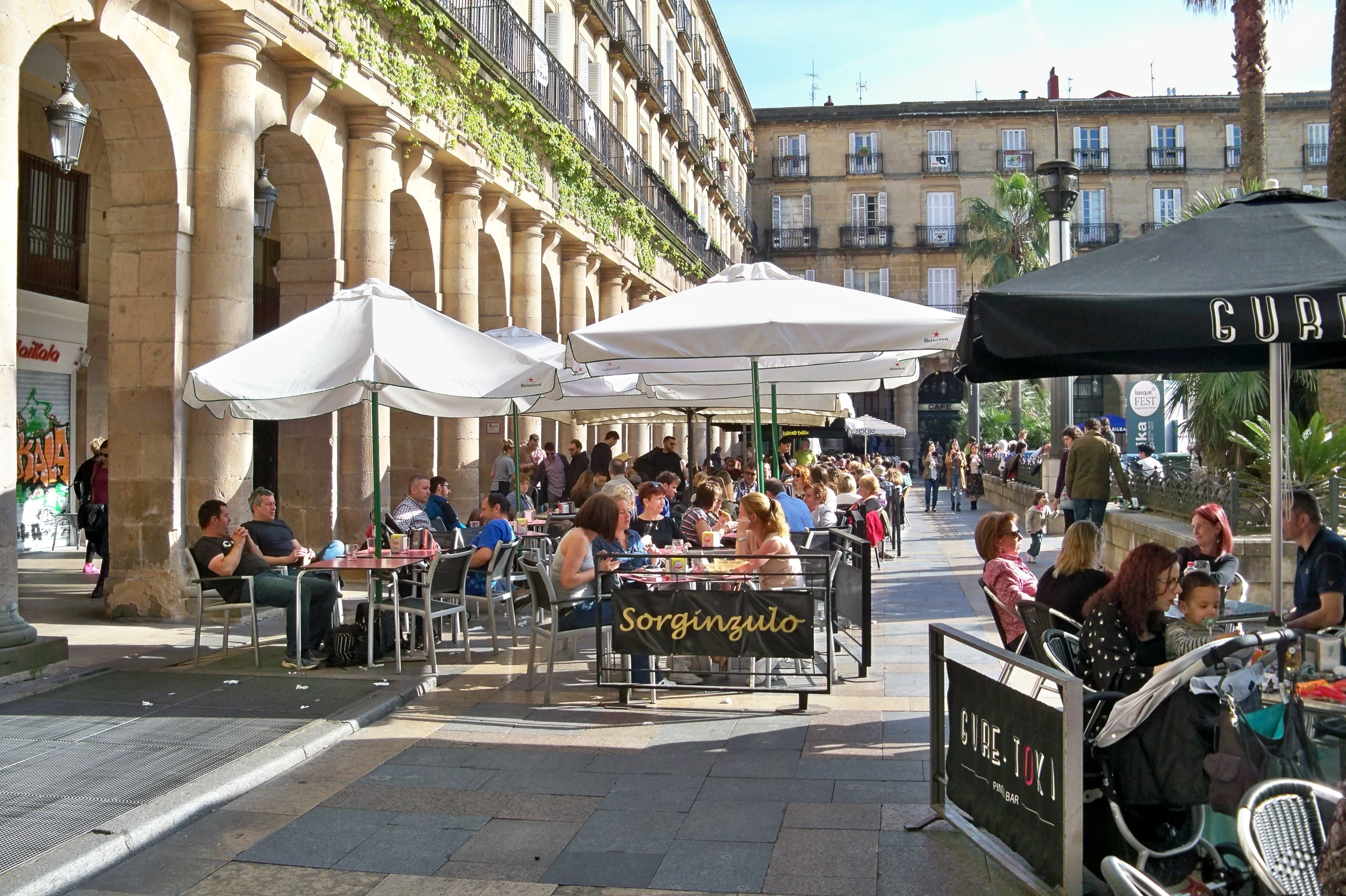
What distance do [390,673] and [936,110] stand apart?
172ft

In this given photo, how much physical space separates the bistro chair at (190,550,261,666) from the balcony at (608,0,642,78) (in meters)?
20.5

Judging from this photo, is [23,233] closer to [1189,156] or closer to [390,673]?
[390,673]

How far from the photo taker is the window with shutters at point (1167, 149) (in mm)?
54844

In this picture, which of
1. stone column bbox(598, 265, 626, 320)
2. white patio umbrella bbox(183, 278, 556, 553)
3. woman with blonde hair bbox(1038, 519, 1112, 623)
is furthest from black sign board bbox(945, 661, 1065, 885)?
stone column bbox(598, 265, 626, 320)

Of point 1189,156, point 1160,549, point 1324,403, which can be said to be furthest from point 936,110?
point 1160,549

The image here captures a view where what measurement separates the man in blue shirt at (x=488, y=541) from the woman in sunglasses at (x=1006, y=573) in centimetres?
407

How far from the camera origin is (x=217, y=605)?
8.49 metres

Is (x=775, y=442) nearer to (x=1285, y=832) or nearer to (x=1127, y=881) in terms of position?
(x=1285, y=832)

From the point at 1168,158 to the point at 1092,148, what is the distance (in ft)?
11.3

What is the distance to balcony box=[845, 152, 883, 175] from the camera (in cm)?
5600

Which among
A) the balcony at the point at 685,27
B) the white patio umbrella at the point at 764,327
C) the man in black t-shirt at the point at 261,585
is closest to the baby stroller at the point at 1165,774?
the white patio umbrella at the point at 764,327

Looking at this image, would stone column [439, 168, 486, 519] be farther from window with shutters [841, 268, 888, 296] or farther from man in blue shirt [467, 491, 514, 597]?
window with shutters [841, 268, 888, 296]

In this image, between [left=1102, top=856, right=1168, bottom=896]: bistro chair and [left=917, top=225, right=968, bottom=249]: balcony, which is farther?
[left=917, top=225, right=968, bottom=249]: balcony

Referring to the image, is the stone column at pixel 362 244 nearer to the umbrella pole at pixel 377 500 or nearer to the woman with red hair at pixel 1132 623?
the umbrella pole at pixel 377 500
